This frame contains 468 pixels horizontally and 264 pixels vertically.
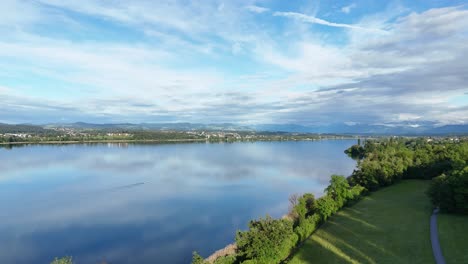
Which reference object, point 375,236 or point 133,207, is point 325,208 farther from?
point 133,207

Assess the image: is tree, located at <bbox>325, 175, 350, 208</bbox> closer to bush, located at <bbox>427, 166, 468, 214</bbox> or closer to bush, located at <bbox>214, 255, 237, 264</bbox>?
bush, located at <bbox>427, 166, 468, 214</bbox>

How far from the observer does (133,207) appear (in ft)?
116

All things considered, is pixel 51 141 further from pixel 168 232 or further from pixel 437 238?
pixel 437 238

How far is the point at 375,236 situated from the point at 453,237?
5.00m

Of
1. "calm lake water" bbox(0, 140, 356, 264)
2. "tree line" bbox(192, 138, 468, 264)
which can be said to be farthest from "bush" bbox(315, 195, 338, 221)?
"calm lake water" bbox(0, 140, 356, 264)

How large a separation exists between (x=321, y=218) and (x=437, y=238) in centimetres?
831

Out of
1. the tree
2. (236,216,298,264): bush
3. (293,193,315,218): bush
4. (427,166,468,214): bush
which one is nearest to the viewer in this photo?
(236,216,298,264): bush

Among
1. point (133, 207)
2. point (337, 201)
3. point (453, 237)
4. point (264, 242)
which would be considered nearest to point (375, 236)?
point (453, 237)

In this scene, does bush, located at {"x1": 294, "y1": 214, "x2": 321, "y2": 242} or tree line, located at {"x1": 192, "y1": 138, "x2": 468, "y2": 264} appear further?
bush, located at {"x1": 294, "y1": 214, "x2": 321, "y2": 242}

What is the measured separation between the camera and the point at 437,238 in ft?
68.5

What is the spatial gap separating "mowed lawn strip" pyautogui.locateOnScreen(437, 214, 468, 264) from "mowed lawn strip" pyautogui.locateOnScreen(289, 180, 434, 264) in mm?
900

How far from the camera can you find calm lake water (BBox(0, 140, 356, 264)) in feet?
77.2

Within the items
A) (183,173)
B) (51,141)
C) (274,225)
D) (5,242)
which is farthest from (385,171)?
(51,141)

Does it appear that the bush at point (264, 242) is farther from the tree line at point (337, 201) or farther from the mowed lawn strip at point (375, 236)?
the mowed lawn strip at point (375, 236)
